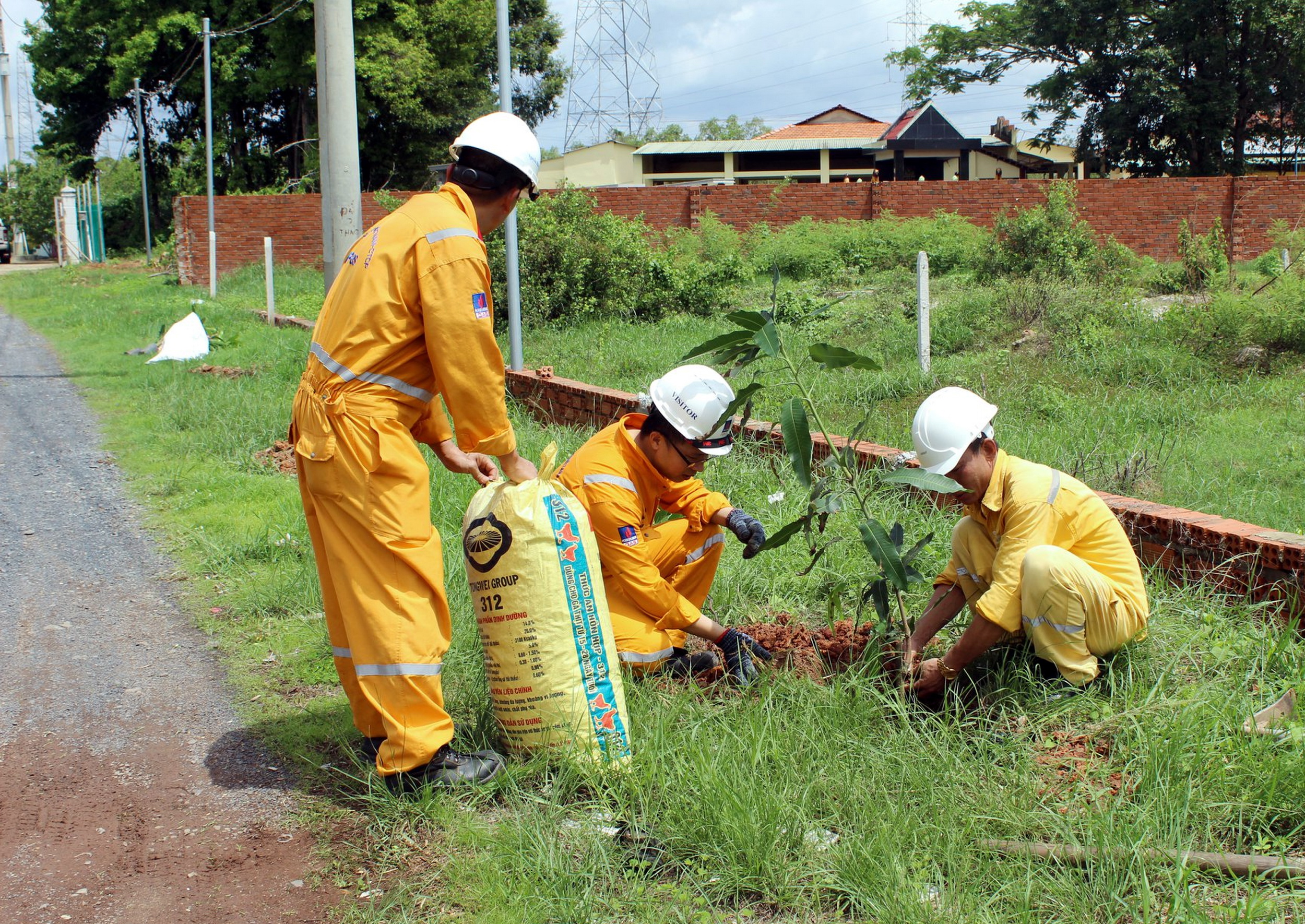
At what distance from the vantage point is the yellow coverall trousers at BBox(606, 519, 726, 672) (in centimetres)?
364

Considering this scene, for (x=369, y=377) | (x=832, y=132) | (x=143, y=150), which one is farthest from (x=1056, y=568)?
(x=832, y=132)

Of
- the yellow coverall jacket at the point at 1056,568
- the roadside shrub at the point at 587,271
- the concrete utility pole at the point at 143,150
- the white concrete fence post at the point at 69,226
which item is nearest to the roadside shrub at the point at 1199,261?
the roadside shrub at the point at 587,271

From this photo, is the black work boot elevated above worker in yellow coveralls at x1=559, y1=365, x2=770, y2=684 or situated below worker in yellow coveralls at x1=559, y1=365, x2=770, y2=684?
below

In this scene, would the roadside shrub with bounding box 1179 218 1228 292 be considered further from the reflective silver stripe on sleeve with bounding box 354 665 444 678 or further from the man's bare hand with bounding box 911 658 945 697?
the reflective silver stripe on sleeve with bounding box 354 665 444 678

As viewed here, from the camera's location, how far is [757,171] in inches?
1774

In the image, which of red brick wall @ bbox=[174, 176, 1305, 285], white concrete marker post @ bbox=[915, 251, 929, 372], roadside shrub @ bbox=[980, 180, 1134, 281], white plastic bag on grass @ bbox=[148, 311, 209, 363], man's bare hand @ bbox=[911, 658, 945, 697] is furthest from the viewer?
red brick wall @ bbox=[174, 176, 1305, 285]

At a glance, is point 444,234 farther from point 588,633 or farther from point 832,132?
point 832,132

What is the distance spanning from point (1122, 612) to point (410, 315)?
2.25 m

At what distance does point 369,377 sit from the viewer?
293 centimetres

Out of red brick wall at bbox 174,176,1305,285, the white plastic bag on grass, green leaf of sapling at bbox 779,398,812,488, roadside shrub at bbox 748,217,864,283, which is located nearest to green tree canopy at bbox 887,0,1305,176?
red brick wall at bbox 174,176,1305,285

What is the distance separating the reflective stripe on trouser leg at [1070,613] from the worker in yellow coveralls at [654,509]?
2.98 feet

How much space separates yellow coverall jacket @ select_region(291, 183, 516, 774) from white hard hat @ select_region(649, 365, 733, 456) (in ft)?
2.68

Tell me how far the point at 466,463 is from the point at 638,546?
0.67 m

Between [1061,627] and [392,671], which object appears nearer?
[392,671]
